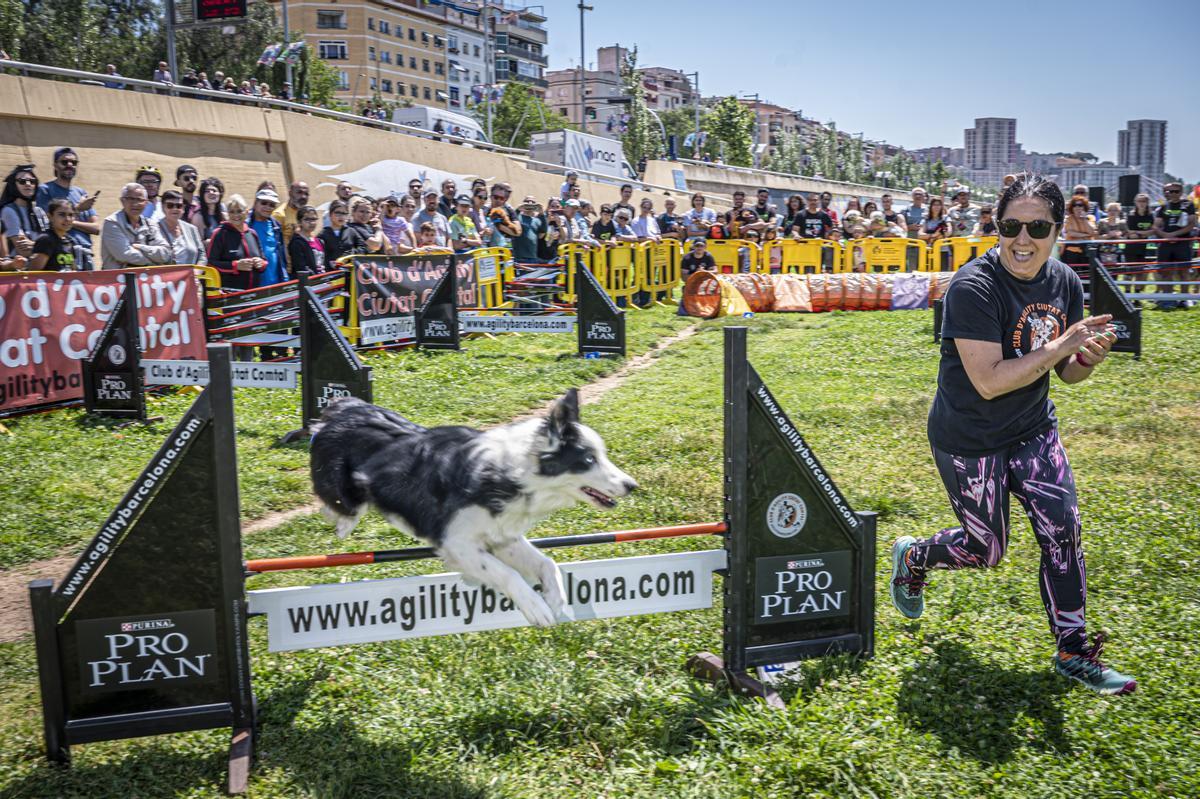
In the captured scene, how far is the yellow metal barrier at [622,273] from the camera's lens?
1845 centimetres

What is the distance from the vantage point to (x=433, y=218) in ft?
51.1

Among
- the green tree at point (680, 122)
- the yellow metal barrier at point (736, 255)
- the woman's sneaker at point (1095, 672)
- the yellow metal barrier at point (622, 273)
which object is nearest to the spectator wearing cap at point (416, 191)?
the yellow metal barrier at point (622, 273)

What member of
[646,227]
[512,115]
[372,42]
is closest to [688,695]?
[646,227]

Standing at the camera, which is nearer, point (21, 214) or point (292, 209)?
point (21, 214)

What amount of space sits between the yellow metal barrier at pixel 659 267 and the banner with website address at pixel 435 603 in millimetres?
15841

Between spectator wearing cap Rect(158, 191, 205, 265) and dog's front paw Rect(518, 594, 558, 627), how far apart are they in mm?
8801

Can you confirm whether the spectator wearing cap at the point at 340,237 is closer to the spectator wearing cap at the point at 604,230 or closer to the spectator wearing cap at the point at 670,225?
the spectator wearing cap at the point at 604,230

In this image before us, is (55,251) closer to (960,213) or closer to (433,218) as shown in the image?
(433,218)

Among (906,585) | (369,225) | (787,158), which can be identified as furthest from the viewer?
(787,158)

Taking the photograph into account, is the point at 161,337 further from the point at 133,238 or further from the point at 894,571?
the point at 894,571

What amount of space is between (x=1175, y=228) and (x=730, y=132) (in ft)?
237


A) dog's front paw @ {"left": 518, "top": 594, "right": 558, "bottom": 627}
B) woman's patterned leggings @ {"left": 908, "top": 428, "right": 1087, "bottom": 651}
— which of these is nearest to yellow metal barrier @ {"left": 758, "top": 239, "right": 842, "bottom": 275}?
woman's patterned leggings @ {"left": 908, "top": 428, "right": 1087, "bottom": 651}

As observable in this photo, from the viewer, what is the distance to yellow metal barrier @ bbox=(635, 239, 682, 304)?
20062 millimetres

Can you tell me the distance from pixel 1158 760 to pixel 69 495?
7.06 m
